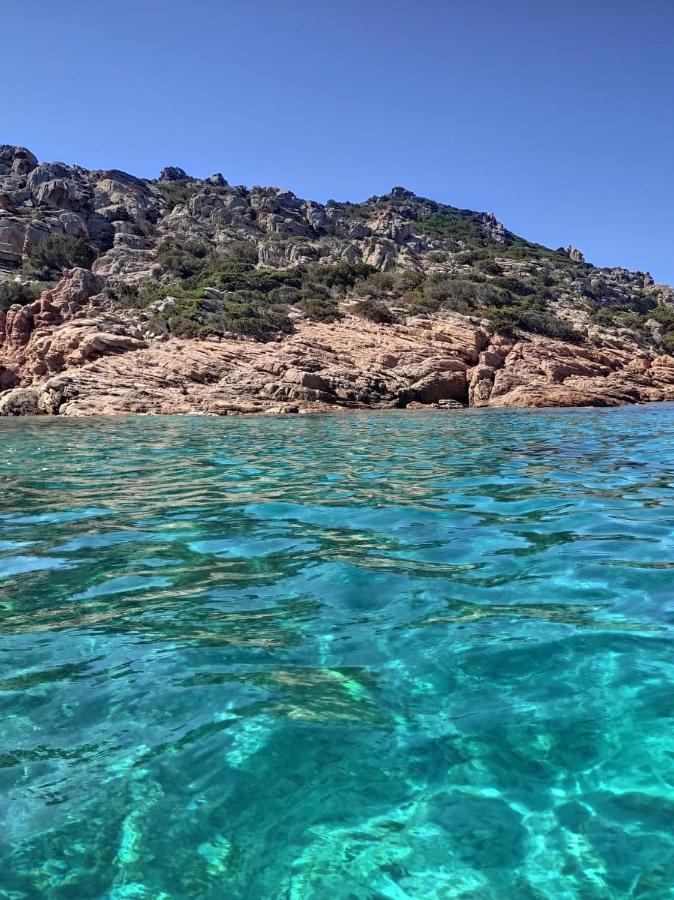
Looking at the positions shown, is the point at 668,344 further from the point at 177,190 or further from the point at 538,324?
the point at 177,190

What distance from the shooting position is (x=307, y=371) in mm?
30344

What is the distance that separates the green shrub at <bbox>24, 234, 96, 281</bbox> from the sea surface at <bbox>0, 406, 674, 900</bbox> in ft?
155

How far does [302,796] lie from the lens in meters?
2.44

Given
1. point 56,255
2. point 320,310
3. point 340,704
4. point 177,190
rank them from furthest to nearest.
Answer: point 177,190 → point 56,255 → point 320,310 → point 340,704

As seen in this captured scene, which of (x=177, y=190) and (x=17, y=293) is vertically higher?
(x=177, y=190)

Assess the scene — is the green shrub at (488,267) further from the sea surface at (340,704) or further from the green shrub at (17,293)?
the sea surface at (340,704)

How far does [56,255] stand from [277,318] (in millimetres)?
23562

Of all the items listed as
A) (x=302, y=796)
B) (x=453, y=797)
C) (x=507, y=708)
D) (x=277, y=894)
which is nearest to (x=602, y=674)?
(x=507, y=708)

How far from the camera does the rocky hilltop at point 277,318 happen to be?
3062 centimetres

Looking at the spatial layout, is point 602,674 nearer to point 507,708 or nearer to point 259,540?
point 507,708

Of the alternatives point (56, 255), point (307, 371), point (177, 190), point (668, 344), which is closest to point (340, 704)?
point (307, 371)

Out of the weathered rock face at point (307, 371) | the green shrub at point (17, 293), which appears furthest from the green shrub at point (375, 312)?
the green shrub at point (17, 293)

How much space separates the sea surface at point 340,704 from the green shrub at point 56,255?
47326 mm

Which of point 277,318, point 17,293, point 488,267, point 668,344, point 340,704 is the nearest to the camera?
point 340,704
